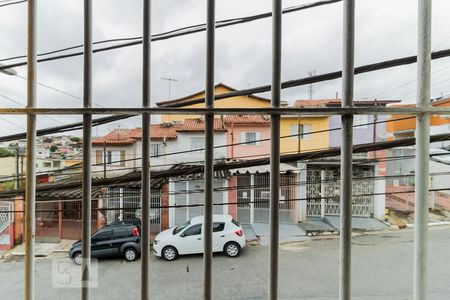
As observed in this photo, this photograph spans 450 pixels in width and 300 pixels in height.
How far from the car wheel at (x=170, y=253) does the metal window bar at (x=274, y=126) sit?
1.65 m

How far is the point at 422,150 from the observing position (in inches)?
24.9

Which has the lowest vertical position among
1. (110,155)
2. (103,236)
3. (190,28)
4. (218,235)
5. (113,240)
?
(113,240)

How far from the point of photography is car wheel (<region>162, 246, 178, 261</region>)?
2231 millimetres

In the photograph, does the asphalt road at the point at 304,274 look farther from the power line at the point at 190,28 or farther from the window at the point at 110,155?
the power line at the point at 190,28

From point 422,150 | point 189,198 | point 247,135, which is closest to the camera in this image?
point 422,150

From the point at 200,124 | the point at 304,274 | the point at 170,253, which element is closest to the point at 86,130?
the point at 200,124

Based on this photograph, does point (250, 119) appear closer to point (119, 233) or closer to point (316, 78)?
point (316, 78)

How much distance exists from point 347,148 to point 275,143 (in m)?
0.21

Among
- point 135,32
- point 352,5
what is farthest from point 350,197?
point 135,32

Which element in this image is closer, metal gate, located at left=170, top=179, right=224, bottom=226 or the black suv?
the black suv

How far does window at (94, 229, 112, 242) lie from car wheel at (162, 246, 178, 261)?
0.56 m

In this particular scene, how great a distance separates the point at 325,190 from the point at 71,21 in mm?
3251

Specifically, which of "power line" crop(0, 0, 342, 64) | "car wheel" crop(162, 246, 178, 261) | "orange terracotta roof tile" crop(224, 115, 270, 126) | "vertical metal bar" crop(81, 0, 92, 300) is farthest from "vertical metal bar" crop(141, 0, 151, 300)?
"car wheel" crop(162, 246, 178, 261)

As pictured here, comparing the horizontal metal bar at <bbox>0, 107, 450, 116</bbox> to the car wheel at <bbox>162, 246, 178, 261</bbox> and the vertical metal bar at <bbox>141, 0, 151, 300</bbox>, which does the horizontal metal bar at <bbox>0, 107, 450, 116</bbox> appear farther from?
the car wheel at <bbox>162, 246, 178, 261</bbox>
